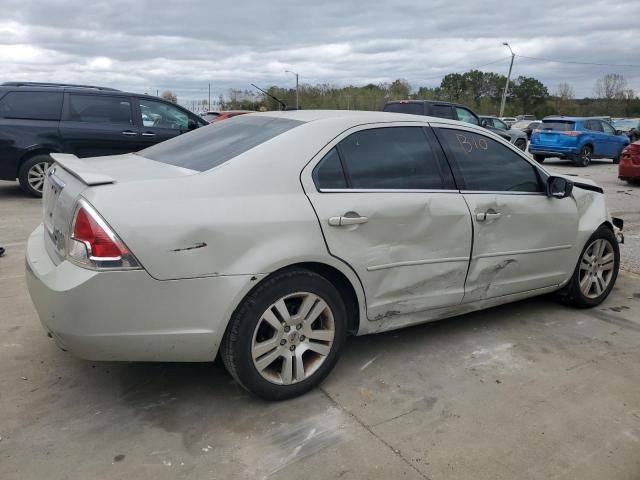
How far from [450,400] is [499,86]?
81.6 metres

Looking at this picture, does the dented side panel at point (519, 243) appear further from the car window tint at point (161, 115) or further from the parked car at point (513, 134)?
the parked car at point (513, 134)

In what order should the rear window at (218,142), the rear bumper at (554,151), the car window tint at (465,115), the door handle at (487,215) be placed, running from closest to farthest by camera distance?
the rear window at (218,142)
the door handle at (487,215)
the car window tint at (465,115)
the rear bumper at (554,151)

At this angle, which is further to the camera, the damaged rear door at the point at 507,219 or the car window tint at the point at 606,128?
the car window tint at the point at 606,128

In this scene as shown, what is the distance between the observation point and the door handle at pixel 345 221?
2.97 metres

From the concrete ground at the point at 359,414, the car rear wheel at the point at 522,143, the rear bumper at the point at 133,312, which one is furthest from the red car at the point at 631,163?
the rear bumper at the point at 133,312

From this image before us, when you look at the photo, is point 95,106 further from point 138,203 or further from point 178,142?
point 138,203

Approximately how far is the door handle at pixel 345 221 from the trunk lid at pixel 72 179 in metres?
0.78

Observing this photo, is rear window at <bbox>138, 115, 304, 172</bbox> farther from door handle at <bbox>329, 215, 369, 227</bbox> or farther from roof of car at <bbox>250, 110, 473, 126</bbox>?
door handle at <bbox>329, 215, 369, 227</bbox>

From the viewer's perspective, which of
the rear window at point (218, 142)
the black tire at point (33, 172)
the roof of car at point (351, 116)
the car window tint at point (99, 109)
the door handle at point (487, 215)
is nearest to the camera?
the rear window at point (218, 142)

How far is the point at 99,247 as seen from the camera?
8.09 feet

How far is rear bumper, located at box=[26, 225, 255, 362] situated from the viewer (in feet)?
8.11

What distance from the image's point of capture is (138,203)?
2.55 meters

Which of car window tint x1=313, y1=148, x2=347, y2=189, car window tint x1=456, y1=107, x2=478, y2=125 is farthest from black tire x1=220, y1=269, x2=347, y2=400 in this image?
car window tint x1=456, y1=107, x2=478, y2=125

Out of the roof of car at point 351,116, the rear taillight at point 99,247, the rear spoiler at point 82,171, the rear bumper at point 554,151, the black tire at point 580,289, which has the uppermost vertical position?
the roof of car at point 351,116
